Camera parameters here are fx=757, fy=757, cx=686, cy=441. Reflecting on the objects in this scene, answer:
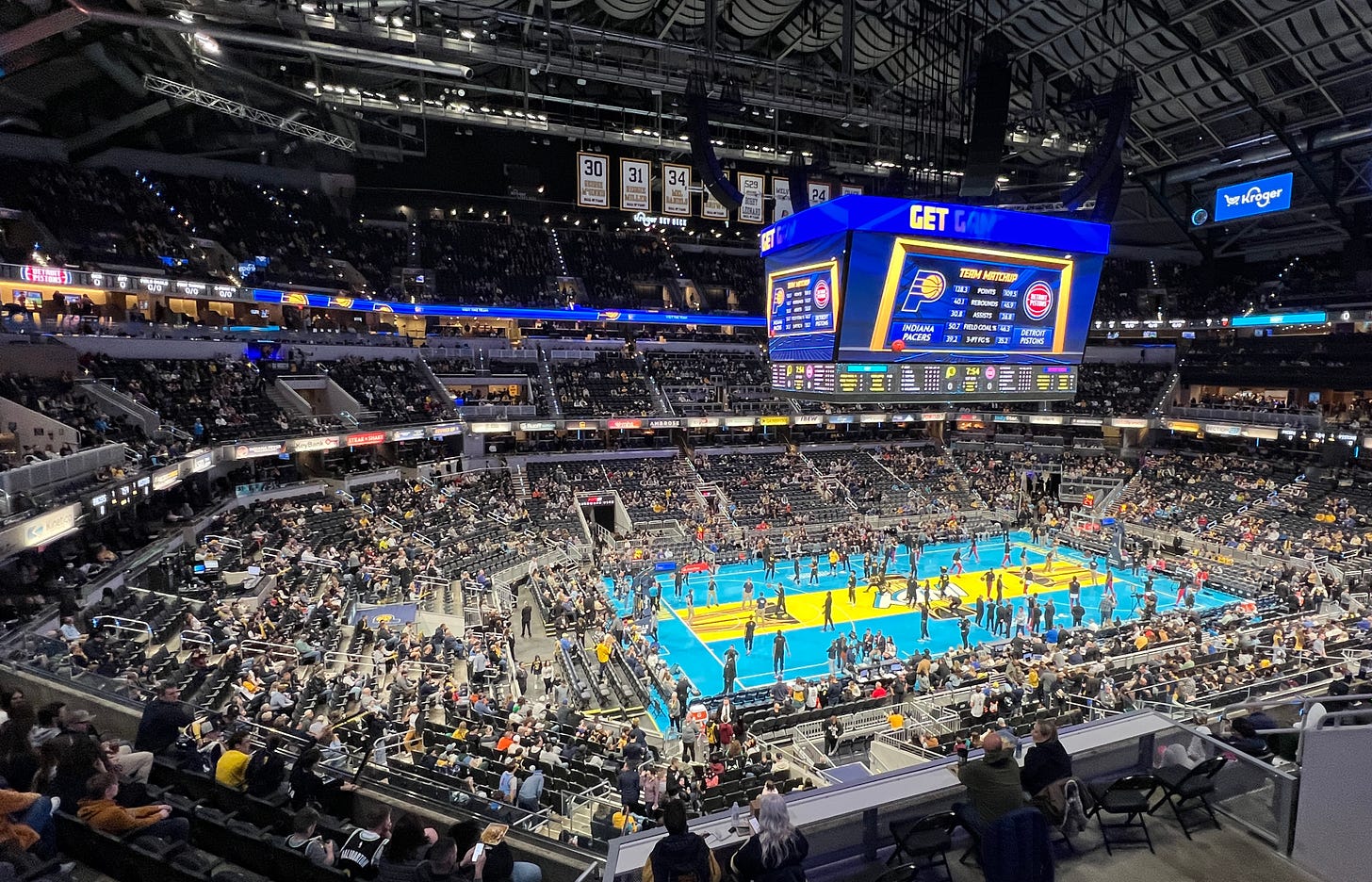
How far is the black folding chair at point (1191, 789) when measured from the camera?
5.33 meters

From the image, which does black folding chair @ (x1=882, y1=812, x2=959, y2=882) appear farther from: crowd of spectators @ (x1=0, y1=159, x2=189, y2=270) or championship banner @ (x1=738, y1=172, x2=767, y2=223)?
crowd of spectators @ (x1=0, y1=159, x2=189, y2=270)

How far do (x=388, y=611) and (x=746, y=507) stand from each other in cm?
1826

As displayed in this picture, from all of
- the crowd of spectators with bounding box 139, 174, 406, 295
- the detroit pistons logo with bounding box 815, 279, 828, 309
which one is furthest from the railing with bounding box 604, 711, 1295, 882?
the crowd of spectators with bounding box 139, 174, 406, 295

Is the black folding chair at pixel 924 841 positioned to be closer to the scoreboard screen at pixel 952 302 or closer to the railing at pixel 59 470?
the scoreboard screen at pixel 952 302

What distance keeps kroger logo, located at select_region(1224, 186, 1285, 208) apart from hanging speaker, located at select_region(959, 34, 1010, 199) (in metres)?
24.7

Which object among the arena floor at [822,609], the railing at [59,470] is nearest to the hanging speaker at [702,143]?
the arena floor at [822,609]

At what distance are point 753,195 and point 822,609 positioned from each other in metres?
13.3

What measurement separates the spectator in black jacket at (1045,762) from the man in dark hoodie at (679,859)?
243 cm

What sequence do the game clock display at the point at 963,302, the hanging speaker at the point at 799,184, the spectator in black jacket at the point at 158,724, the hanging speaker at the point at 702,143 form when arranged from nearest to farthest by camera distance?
the spectator in black jacket at the point at 158,724 → the game clock display at the point at 963,302 → the hanging speaker at the point at 702,143 → the hanging speaker at the point at 799,184

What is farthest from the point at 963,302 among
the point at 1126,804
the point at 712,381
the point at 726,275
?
the point at 726,275

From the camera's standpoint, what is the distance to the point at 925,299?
1241 centimetres

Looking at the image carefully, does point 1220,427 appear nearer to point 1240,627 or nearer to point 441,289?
point 1240,627

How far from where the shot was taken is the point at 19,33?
635 inches

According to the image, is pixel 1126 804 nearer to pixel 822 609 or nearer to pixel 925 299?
pixel 925 299
